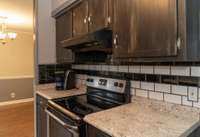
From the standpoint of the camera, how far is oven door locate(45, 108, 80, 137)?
1.24 meters

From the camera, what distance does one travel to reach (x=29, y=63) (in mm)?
5738

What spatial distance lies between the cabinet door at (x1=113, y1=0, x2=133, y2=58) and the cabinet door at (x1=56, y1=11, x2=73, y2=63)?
0.95 meters

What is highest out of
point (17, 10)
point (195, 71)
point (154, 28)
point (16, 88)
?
point (17, 10)

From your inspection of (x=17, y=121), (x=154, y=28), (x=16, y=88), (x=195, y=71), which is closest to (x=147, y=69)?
(x=195, y=71)

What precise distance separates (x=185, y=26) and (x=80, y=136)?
3.17 feet

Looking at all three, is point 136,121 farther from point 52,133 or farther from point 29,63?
point 29,63

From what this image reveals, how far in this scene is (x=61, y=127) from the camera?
147cm

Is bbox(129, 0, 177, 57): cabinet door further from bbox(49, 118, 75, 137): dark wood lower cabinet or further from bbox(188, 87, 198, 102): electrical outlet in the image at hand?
bbox(49, 118, 75, 137): dark wood lower cabinet

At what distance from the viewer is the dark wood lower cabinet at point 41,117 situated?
80.6 inches

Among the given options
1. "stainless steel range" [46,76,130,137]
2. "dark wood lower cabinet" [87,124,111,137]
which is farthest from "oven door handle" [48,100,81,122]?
"dark wood lower cabinet" [87,124,111,137]

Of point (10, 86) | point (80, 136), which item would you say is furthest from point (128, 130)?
point (10, 86)

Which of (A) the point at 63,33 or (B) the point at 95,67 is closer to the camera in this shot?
→ (B) the point at 95,67

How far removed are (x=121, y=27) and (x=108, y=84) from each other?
67 centimetres

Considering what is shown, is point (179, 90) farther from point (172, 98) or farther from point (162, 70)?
point (162, 70)
